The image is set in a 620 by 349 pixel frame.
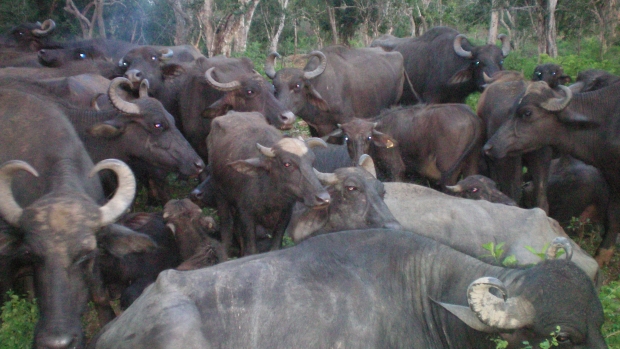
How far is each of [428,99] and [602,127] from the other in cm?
547

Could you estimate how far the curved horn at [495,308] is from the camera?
12.4ft

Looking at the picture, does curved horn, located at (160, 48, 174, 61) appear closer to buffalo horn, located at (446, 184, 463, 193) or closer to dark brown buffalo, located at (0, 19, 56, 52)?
dark brown buffalo, located at (0, 19, 56, 52)

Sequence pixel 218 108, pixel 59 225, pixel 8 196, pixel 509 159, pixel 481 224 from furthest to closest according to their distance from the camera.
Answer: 1. pixel 218 108
2. pixel 509 159
3. pixel 481 224
4. pixel 8 196
5. pixel 59 225

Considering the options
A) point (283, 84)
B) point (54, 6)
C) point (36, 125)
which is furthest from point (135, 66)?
point (54, 6)

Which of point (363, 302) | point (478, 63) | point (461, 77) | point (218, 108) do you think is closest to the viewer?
point (363, 302)

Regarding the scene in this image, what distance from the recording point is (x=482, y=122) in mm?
9727

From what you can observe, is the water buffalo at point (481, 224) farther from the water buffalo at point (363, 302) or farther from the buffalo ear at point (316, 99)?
the buffalo ear at point (316, 99)

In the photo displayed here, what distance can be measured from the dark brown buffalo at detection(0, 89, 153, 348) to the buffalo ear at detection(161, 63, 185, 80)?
17.3 ft

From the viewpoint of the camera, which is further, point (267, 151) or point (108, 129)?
point (108, 129)

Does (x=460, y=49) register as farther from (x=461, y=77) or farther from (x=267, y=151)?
(x=267, y=151)

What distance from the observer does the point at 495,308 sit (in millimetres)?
3814

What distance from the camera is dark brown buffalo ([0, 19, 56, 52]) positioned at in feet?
51.2

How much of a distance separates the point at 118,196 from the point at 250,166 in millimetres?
1804

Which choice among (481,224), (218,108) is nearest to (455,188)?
(481,224)
